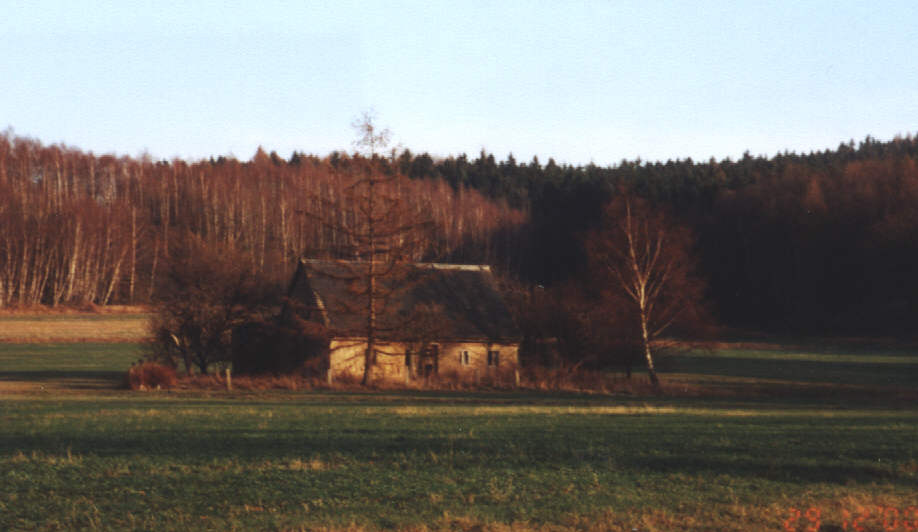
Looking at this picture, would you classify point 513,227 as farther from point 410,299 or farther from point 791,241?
point 410,299

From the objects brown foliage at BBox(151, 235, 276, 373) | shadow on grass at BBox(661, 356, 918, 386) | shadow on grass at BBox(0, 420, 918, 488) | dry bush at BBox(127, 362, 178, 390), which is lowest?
shadow on grass at BBox(661, 356, 918, 386)

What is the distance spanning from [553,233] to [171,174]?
Result: 54492 mm

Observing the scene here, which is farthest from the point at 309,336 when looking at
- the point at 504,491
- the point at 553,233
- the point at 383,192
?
the point at 553,233

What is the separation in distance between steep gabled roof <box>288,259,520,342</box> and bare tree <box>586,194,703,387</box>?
769cm

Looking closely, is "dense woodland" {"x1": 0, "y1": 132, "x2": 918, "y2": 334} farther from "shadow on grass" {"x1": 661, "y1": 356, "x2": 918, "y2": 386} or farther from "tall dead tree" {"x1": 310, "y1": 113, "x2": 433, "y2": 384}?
"tall dead tree" {"x1": 310, "y1": 113, "x2": 433, "y2": 384}

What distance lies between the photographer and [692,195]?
118 metres

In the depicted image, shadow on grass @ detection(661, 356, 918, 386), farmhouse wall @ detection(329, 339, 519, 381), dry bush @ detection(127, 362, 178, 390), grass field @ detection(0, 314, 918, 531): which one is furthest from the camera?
shadow on grass @ detection(661, 356, 918, 386)

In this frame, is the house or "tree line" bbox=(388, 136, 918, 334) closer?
the house

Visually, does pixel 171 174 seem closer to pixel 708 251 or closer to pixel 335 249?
pixel 708 251

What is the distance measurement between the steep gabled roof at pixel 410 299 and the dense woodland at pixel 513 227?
2489 centimetres

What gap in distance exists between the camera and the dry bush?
3716 centimetres

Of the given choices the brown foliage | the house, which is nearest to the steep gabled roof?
the house

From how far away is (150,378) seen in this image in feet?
123

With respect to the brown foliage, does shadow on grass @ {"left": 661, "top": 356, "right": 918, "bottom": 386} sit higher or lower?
lower
